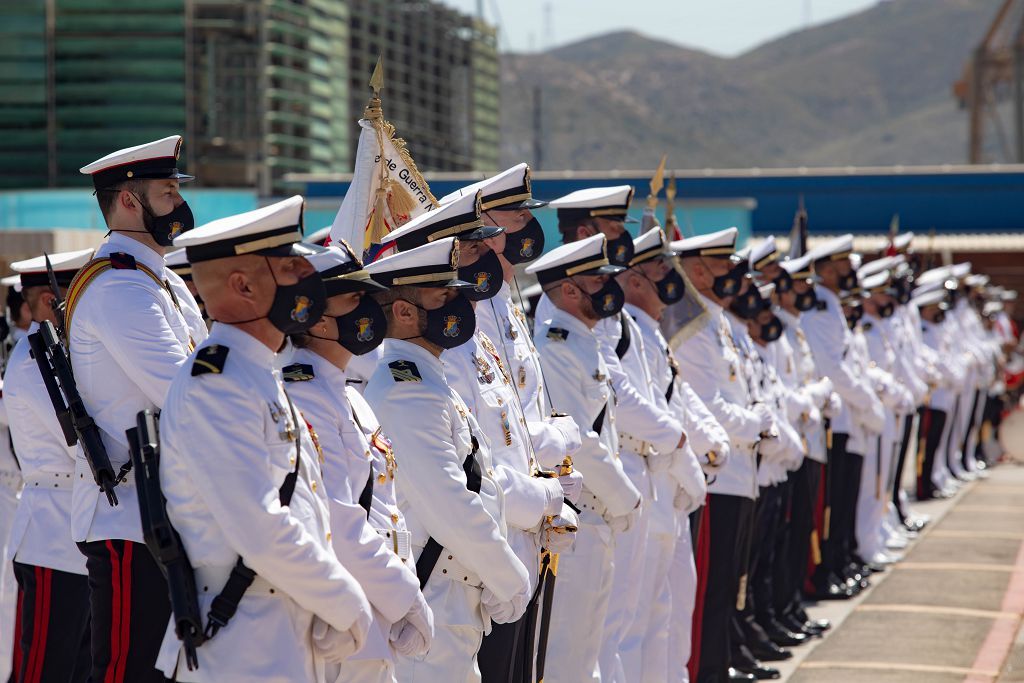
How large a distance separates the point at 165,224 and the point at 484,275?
104 cm

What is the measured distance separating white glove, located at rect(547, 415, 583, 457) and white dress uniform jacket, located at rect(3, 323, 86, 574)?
1.67 metres

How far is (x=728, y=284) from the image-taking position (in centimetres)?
823

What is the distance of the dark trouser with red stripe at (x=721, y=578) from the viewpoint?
8.00m

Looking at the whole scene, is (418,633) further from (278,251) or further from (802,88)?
(802,88)

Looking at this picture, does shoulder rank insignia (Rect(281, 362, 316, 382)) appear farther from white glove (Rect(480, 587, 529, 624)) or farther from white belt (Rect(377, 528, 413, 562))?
white glove (Rect(480, 587, 529, 624))

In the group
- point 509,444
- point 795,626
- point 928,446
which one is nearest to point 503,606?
point 509,444

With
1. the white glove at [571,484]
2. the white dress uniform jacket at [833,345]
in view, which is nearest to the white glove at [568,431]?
the white glove at [571,484]

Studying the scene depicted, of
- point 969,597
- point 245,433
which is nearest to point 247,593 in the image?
point 245,433

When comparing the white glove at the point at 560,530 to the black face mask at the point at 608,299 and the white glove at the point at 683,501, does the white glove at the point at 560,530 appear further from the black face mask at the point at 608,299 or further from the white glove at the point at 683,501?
the white glove at the point at 683,501

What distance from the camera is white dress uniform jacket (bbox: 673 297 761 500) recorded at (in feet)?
26.6

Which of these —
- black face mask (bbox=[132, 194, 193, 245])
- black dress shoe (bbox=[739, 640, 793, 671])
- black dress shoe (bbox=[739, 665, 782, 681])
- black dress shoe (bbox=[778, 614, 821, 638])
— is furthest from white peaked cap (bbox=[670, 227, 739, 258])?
black face mask (bbox=[132, 194, 193, 245])

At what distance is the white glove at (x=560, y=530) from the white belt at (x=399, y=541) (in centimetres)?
101

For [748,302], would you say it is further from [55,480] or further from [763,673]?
[55,480]

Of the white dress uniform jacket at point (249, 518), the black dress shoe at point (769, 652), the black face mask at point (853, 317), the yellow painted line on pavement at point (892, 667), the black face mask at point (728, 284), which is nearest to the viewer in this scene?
the white dress uniform jacket at point (249, 518)
